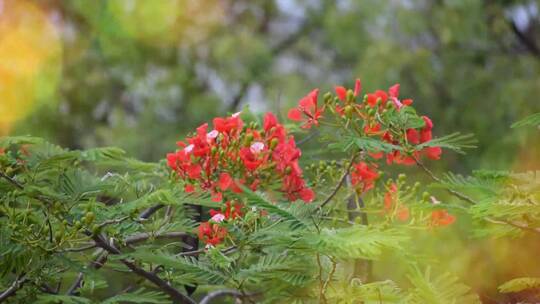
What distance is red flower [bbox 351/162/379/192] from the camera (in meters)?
2.44

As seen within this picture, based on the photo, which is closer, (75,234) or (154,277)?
(75,234)

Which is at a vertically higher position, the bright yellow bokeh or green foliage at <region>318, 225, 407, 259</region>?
the bright yellow bokeh

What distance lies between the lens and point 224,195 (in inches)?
86.0

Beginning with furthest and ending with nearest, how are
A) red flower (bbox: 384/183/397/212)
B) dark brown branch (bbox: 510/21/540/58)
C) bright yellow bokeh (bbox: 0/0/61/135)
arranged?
bright yellow bokeh (bbox: 0/0/61/135) → dark brown branch (bbox: 510/21/540/58) → red flower (bbox: 384/183/397/212)

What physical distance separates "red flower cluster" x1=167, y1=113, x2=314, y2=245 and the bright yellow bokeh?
8514mm

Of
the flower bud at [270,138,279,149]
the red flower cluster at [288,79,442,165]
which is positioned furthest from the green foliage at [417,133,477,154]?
the flower bud at [270,138,279,149]

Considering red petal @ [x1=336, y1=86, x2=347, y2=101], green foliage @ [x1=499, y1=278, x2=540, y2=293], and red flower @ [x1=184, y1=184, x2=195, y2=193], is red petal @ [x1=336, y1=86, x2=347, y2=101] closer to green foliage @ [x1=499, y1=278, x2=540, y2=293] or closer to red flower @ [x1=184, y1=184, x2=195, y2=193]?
red flower @ [x1=184, y1=184, x2=195, y2=193]

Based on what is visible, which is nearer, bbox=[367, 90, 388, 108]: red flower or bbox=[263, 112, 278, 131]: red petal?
bbox=[367, 90, 388, 108]: red flower

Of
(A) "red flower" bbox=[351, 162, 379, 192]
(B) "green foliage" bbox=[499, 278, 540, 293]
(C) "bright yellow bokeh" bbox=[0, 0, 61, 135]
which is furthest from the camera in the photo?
(C) "bright yellow bokeh" bbox=[0, 0, 61, 135]

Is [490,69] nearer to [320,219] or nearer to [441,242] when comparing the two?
[441,242]

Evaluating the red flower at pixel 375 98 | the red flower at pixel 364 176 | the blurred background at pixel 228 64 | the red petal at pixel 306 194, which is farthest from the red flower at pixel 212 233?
the blurred background at pixel 228 64

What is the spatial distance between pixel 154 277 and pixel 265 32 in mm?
12454

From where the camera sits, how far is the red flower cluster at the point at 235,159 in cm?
218

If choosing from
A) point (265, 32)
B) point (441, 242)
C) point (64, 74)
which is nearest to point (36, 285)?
point (441, 242)
